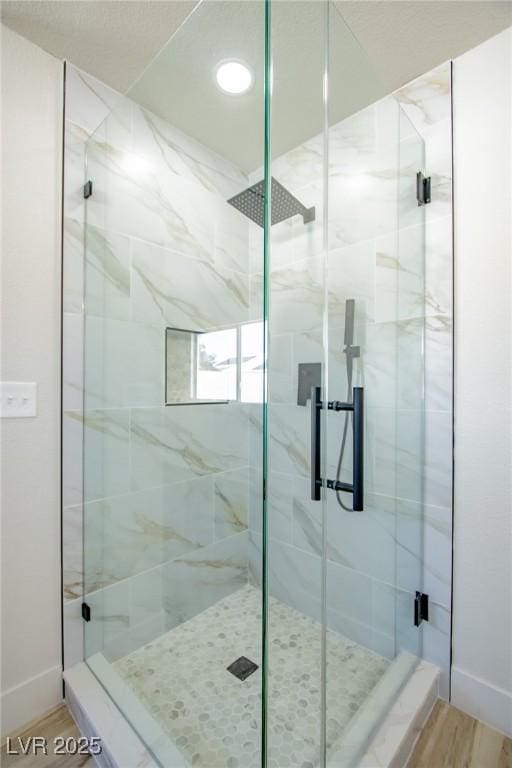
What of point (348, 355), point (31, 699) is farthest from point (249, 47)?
point (31, 699)

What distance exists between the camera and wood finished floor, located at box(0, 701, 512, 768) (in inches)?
41.9

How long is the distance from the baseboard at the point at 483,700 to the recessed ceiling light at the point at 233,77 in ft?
6.68

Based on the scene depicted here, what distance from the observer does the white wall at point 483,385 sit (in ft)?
3.91

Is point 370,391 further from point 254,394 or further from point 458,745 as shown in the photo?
point 458,745

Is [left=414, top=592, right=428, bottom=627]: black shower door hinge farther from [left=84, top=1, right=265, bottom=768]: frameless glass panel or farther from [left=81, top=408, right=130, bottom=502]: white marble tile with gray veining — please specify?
[left=81, top=408, right=130, bottom=502]: white marble tile with gray veining

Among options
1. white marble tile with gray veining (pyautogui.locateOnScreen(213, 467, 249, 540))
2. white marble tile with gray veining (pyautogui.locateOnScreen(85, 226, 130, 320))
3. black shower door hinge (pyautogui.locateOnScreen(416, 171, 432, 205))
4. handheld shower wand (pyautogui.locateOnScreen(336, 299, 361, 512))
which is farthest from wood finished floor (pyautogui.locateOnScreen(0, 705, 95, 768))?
black shower door hinge (pyautogui.locateOnScreen(416, 171, 432, 205))

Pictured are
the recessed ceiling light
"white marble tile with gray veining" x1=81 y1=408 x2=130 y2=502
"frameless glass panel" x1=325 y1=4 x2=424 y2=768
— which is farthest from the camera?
"white marble tile with gray veining" x1=81 y1=408 x2=130 y2=502

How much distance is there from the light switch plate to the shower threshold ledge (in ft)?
3.10

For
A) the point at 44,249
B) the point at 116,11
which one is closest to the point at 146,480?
the point at 44,249

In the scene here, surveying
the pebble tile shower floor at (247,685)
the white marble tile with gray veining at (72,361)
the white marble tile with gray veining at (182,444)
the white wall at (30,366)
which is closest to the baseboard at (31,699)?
the white wall at (30,366)

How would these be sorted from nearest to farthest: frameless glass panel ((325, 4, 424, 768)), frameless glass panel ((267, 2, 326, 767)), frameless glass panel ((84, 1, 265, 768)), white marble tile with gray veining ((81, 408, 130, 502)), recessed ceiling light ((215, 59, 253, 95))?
frameless glass panel ((267, 2, 326, 767)), recessed ceiling light ((215, 59, 253, 95)), frameless glass panel ((325, 4, 424, 768)), frameless glass panel ((84, 1, 265, 768)), white marble tile with gray veining ((81, 408, 130, 502))

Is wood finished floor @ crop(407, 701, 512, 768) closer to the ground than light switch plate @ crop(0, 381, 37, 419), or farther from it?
closer to the ground

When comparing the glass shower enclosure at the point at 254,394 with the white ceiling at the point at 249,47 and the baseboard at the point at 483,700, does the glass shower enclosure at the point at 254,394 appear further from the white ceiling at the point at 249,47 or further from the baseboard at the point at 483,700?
the baseboard at the point at 483,700

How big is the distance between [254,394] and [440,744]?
1245 mm
